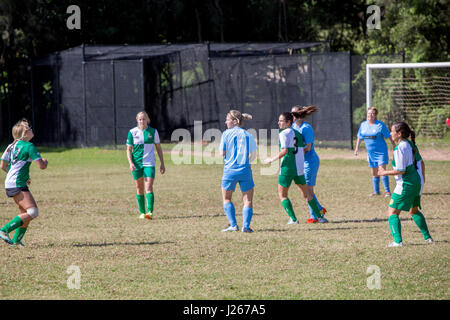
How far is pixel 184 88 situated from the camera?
29250mm

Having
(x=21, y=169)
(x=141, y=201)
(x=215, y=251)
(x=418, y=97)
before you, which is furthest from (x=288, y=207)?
(x=418, y=97)

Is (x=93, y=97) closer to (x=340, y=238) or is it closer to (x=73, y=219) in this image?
(x=73, y=219)

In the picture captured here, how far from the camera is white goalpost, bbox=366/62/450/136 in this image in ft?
82.2

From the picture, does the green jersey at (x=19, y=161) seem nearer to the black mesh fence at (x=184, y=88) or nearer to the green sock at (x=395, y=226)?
the green sock at (x=395, y=226)

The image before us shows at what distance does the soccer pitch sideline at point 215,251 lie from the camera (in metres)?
7.64

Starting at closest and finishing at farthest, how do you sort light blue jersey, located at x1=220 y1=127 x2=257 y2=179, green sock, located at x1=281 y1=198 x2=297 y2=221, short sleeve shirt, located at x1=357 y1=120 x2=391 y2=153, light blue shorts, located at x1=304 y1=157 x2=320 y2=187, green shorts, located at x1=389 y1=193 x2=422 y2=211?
green shorts, located at x1=389 y1=193 x2=422 y2=211, light blue jersey, located at x1=220 y1=127 x2=257 y2=179, green sock, located at x1=281 y1=198 x2=297 y2=221, light blue shorts, located at x1=304 y1=157 x2=320 y2=187, short sleeve shirt, located at x1=357 y1=120 x2=391 y2=153

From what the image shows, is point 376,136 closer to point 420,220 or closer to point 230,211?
point 230,211

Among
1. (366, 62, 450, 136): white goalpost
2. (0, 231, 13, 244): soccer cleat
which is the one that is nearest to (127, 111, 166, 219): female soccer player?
(0, 231, 13, 244): soccer cleat

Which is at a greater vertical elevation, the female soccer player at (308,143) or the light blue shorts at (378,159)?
the female soccer player at (308,143)

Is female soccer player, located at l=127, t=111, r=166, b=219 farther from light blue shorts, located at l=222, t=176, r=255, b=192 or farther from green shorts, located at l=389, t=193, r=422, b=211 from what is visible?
green shorts, located at l=389, t=193, r=422, b=211

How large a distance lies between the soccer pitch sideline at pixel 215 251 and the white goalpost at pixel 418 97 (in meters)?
8.81

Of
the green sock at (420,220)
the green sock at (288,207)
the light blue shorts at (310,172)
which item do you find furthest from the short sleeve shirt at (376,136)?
the green sock at (420,220)

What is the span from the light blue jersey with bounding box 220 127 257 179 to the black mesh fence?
14715 mm
